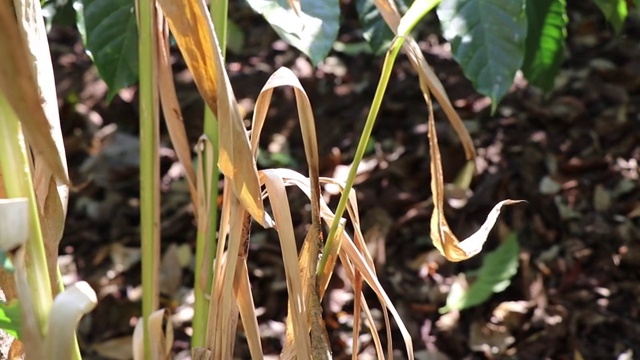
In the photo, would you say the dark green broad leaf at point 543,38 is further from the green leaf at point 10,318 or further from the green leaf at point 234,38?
the green leaf at point 234,38

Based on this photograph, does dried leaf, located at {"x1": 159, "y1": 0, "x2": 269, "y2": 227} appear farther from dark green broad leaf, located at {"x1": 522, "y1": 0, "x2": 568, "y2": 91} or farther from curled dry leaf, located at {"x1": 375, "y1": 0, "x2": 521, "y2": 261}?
dark green broad leaf, located at {"x1": 522, "y1": 0, "x2": 568, "y2": 91}

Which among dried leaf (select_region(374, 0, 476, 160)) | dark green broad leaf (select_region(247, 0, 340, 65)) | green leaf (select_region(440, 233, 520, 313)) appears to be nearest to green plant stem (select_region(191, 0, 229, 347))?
dark green broad leaf (select_region(247, 0, 340, 65))

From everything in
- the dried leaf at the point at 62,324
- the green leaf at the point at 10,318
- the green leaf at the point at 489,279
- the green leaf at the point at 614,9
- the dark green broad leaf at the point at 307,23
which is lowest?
the green leaf at the point at 489,279

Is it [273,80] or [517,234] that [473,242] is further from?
[517,234]

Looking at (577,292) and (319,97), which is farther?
(319,97)

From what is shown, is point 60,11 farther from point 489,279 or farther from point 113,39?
point 489,279

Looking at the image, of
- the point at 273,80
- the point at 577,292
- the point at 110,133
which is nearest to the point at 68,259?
the point at 110,133

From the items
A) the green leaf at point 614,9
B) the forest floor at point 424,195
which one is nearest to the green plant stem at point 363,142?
the green leaf at point 614,9

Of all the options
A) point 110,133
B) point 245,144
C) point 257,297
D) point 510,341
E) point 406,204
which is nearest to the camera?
point 245,144
